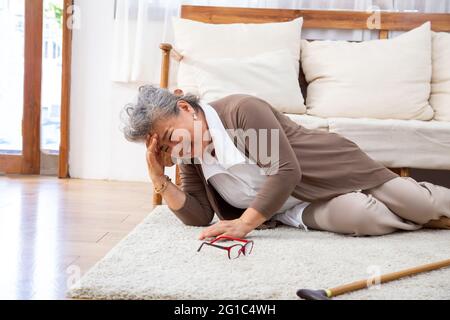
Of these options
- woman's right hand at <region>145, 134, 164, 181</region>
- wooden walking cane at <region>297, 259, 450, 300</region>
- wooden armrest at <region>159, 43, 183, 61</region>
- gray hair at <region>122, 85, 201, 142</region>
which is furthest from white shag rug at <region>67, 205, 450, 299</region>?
wooden armrest at <region>159, 43, 183, 61</region>

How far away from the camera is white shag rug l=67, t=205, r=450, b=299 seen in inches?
44.4

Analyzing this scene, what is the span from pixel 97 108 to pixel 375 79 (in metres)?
1.45

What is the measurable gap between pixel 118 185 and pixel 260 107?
4.62ft

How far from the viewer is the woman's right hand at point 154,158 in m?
1.52

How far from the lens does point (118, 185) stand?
109 inches

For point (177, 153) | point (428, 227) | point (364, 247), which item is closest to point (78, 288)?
point (177, 153)

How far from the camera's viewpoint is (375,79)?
2.44 meters

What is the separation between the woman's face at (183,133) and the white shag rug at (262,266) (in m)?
0.26

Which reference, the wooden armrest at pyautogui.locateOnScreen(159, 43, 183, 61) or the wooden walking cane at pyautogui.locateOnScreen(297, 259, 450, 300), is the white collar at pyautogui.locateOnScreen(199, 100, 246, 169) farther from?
the wooden armrest at pyautogui.locateOnScreen(159, 43, 183, 61)

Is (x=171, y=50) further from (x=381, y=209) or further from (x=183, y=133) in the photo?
(x=381, y=209)

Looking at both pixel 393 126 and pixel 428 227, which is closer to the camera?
pixel 428 227

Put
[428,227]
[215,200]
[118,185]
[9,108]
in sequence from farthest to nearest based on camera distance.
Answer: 1. [9,108]
2. [118,185]
3. [428,227]
4. [215,200]

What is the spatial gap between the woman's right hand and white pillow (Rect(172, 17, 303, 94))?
92 centimetres
